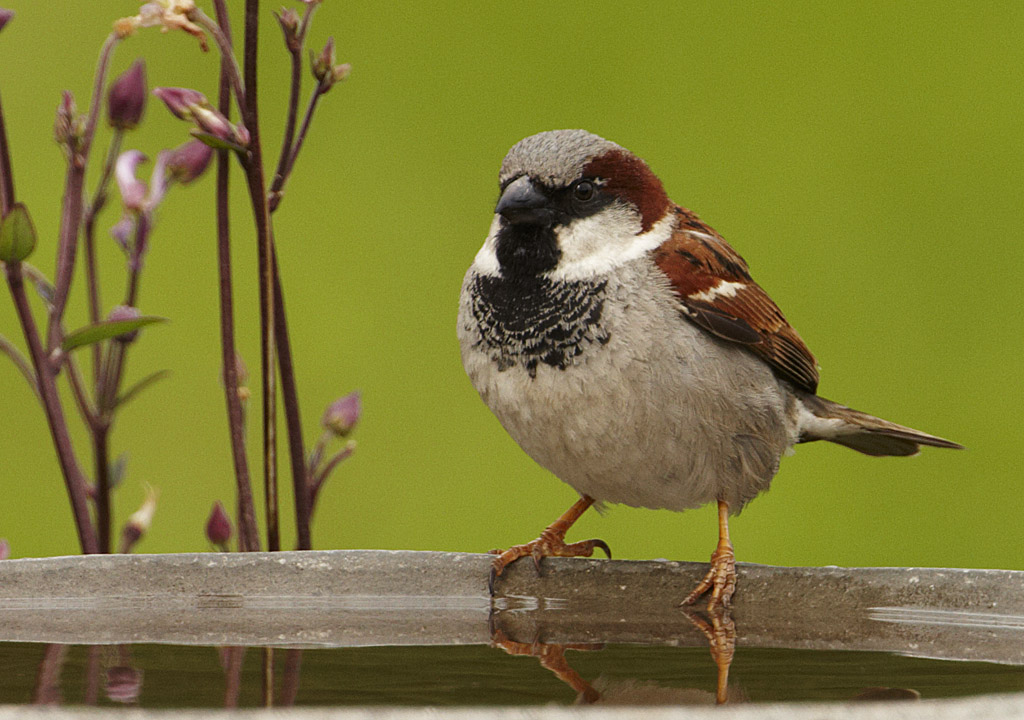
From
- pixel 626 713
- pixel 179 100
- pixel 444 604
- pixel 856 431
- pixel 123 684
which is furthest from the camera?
pixel 856 431

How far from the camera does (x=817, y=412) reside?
90.6 inches

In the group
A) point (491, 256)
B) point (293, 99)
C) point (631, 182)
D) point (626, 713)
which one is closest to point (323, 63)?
point (293, 99)

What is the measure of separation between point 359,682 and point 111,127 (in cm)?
97

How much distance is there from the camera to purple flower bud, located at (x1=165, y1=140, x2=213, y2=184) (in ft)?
6.36

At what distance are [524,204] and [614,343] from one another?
234mm

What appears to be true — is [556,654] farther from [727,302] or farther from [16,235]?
[16,235]

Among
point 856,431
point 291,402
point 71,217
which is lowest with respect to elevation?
point 856,431

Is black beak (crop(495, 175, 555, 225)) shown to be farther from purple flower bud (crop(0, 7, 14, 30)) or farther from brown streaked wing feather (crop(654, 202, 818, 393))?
purple flower bud (crop(0, 7, 14, 30))

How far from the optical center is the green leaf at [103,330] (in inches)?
65.2

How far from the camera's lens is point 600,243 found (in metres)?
1.97

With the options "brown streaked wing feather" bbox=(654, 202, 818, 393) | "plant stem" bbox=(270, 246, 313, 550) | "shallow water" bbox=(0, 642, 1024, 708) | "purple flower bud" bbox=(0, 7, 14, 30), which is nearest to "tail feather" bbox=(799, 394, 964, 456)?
"brown streaked wing feather" bbox=(654, 202, 818, 393)

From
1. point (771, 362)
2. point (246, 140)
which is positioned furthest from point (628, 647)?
point (246, 140)

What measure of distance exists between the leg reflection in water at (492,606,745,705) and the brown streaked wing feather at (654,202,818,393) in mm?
440

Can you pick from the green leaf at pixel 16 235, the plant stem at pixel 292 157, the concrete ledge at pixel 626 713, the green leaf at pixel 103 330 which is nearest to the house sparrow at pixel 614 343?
the plant stem at pixel 292 157
